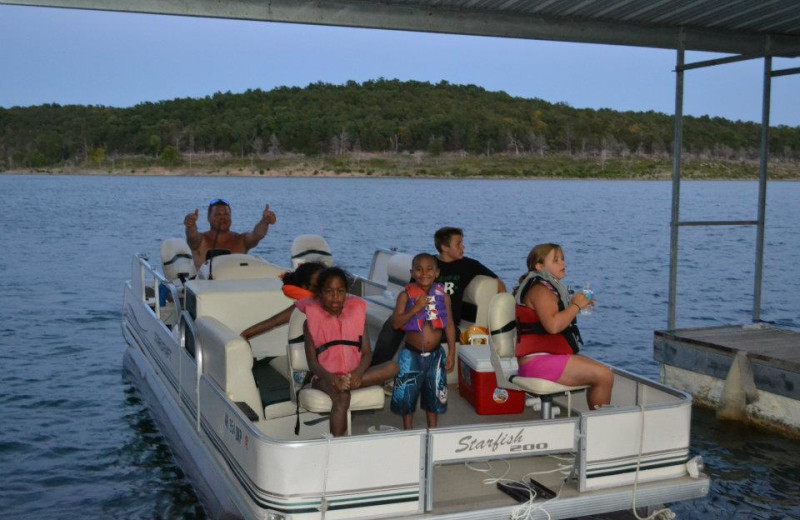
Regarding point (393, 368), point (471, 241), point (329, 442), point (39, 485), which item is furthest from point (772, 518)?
point (471, 241)

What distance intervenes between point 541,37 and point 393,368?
381cm

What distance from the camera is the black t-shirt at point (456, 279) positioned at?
7.24m

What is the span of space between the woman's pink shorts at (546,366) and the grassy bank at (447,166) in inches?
3516

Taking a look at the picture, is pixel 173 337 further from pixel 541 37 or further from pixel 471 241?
pixel 471 241

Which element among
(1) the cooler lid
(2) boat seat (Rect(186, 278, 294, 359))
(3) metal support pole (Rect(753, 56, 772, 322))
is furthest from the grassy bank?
(1) the cooler lid

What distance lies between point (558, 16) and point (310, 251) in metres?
3.97

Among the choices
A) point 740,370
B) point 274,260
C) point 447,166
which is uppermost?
point 447,166

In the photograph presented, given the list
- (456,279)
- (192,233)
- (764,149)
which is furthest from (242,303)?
(764,149)

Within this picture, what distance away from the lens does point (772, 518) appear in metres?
7.02

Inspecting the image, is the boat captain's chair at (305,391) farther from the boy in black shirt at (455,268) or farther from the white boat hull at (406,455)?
the boy in black shirt at (455,268)

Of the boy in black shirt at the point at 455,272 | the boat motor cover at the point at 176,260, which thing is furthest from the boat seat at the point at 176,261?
the boy in black shirt at the point at 455,272

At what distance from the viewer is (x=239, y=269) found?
8.00m

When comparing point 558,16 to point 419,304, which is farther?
point 558,16

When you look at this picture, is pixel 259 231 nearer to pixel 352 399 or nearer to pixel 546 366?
pixel 352 399
